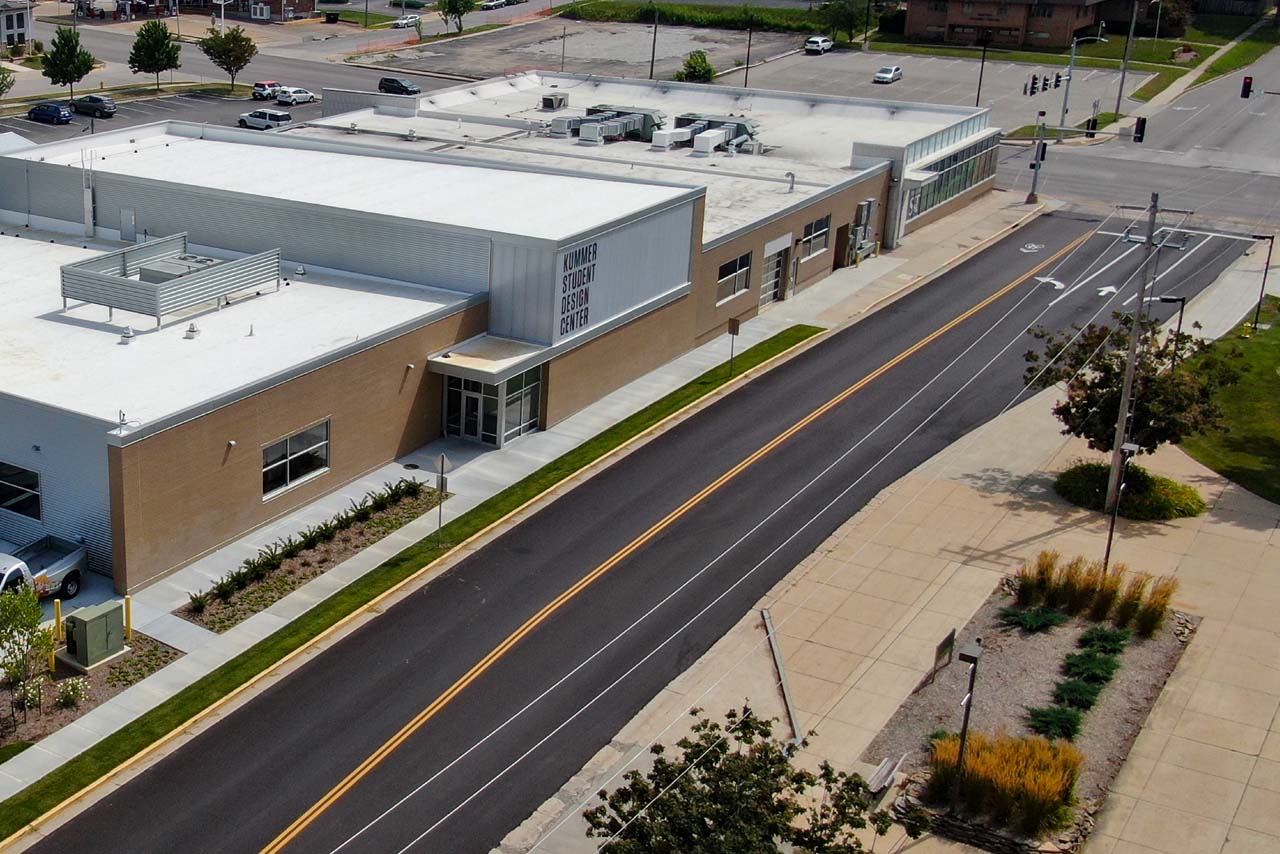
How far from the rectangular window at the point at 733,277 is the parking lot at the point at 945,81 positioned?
2096 inches

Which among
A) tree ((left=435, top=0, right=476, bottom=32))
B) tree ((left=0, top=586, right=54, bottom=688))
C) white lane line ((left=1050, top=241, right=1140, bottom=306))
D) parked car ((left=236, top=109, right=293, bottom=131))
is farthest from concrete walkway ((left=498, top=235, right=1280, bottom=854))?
tree ((left=435, top=0, right=476, bottom=32))

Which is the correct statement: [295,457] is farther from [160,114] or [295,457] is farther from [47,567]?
[160,114]

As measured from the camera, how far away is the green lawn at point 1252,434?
146ft

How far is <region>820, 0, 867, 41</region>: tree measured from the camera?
131750mm

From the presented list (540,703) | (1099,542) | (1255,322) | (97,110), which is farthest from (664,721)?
(97,110)

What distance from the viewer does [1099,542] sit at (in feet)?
130

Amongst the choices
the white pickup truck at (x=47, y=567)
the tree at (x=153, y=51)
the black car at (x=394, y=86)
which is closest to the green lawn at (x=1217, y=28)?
the black car at (x=394, y=86)

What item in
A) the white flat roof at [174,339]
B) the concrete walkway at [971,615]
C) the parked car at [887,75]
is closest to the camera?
the concrete walkway at [971,615]

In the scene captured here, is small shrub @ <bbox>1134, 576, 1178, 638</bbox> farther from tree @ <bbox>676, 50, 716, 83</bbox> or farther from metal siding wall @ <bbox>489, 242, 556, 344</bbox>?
tree @ <bbox>676, 50, 716, 83</bbox>

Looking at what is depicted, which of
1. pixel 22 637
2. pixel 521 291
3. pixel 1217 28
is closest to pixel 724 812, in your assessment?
pixel 22 637

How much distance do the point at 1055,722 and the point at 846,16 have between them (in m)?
111

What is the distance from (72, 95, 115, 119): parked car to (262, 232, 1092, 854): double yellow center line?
63114 millimetres

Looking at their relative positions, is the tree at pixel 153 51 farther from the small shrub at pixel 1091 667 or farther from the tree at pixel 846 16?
the small shrub at pixel 1091 667

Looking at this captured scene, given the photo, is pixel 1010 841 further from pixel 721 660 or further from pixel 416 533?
pixel 416 533
